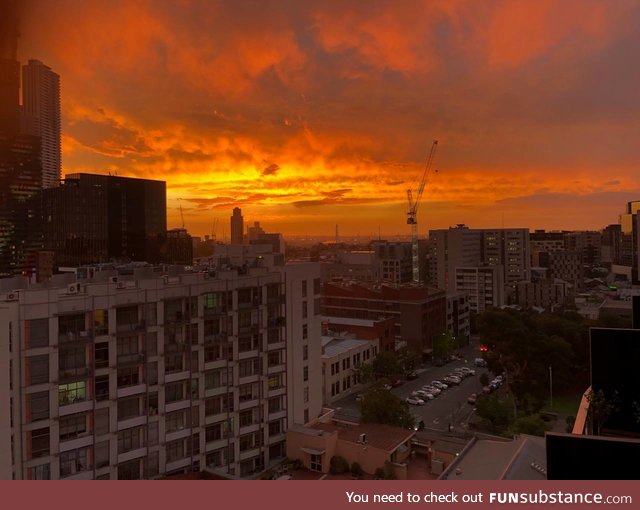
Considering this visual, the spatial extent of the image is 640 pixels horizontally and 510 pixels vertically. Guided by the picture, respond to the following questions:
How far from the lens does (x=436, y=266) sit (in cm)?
3597

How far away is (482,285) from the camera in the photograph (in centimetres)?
2806

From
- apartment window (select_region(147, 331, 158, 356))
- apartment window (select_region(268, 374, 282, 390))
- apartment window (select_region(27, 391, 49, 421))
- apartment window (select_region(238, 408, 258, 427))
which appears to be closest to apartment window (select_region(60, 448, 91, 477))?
apartment window (select_region(27, 391, 49, 421))

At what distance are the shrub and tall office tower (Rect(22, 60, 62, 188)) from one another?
136ft

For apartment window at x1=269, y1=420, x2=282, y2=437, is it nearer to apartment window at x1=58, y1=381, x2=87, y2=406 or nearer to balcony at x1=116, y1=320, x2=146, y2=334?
balcony at x1=116, y1=320, x2=146, y2=334

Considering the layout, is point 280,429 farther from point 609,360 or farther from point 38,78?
point 38,78

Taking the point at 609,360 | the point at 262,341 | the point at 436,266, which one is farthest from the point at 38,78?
the point at 609,360

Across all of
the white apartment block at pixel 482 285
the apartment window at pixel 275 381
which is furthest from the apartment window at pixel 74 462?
the white apartment block at pixel 482 285

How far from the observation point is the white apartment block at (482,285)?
91.0 ft

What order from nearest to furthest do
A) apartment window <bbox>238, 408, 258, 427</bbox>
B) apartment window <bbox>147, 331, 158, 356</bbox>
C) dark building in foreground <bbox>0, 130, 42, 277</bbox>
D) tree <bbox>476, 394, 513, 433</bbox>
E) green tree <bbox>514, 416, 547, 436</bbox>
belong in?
apartment window <bbox>147, 331, 158, 356</bbox>
apartment window <bbox>238, 408, 258, 427</bbox>
green tree <bbox>514, 416, 547, 436</bbox>
tree <bbox>476, 394, 513, 433</bbox>
dark building in foreground <bbox>0, 130, 42, 277</bbox>

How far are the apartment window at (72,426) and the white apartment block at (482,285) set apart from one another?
22983mm

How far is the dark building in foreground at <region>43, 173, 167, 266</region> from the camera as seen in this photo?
131ft

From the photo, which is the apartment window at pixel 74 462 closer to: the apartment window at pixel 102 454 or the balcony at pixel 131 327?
the apartment window at pixel 102 454
